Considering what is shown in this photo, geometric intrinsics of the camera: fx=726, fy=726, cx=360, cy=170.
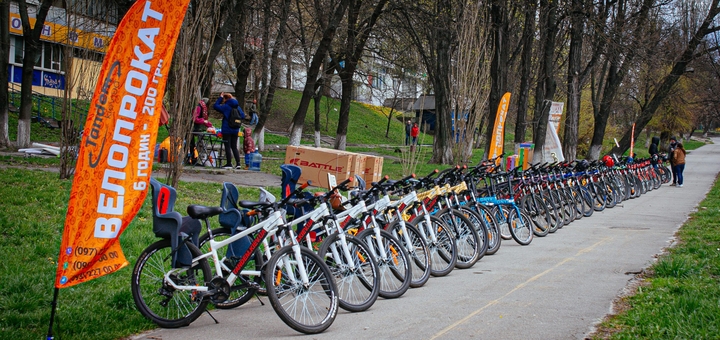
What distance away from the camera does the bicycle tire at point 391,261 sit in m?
7.01

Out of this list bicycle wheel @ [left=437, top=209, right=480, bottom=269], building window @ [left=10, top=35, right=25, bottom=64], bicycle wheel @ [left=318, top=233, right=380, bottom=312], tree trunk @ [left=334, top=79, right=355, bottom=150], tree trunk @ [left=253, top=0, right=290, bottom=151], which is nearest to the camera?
bicycle wheel @ [left=318, top=233, right=380, bottom=312]

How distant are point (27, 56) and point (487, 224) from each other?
43.6 feet

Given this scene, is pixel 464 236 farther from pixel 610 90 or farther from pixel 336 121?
pixel 336 121

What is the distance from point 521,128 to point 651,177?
430 centimetres

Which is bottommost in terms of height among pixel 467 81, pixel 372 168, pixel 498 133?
pixel 372 168

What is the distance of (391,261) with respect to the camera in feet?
23.2

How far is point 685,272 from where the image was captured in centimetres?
775

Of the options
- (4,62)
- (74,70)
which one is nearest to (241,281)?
(74,70)

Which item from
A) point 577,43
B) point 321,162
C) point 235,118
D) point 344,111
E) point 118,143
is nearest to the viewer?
point 118,143

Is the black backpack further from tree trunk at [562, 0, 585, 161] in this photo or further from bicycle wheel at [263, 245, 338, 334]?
bicycle wheel at [263, 245, 338, 334]

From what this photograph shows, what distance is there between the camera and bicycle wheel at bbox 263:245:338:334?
18.3 feet

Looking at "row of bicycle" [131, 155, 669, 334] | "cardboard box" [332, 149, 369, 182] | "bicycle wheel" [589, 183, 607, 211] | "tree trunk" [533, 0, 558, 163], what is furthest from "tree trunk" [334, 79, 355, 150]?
"row of bicycle" [131, 155, 669, 334]

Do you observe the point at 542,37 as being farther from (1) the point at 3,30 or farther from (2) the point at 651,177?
(1) the point at 3,30

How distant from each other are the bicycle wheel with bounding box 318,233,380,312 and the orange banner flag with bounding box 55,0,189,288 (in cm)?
180
